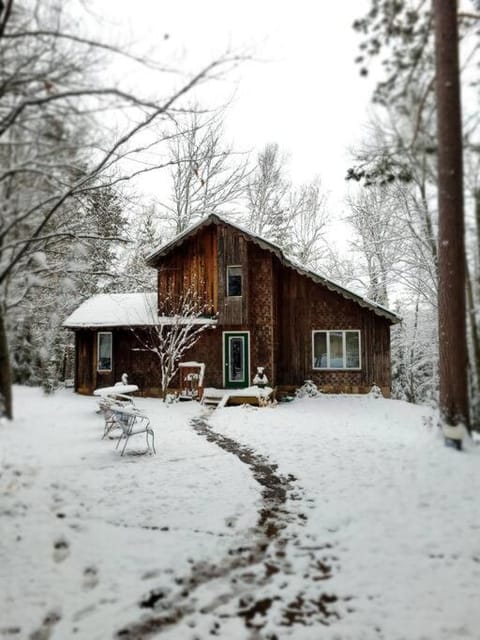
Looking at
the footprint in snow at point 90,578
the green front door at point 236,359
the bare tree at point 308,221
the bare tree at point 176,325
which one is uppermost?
the bare tree at point 308,221

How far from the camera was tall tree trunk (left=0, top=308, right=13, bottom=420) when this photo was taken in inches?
88.6

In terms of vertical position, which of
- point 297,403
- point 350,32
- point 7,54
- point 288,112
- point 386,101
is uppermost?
point 350,32

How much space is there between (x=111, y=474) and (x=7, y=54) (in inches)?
172

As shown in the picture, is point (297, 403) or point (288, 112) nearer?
point (288, 112)

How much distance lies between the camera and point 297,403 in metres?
13.6

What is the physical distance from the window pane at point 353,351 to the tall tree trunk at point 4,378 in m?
13.3

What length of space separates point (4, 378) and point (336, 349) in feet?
43.8

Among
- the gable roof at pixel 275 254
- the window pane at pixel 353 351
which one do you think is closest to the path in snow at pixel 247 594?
the gable roof at pixel 275 254

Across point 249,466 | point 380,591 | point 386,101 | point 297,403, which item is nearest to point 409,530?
point 380,591

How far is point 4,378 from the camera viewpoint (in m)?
2.28

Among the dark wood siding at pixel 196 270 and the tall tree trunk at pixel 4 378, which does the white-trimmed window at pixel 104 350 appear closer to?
the dark wood siding at pixel 196 270

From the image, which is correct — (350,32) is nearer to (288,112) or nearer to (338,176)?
(288,112)

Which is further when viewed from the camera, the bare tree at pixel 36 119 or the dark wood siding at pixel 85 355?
the dark wood siding at pixel 85 355

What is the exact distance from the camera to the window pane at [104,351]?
1561cm
